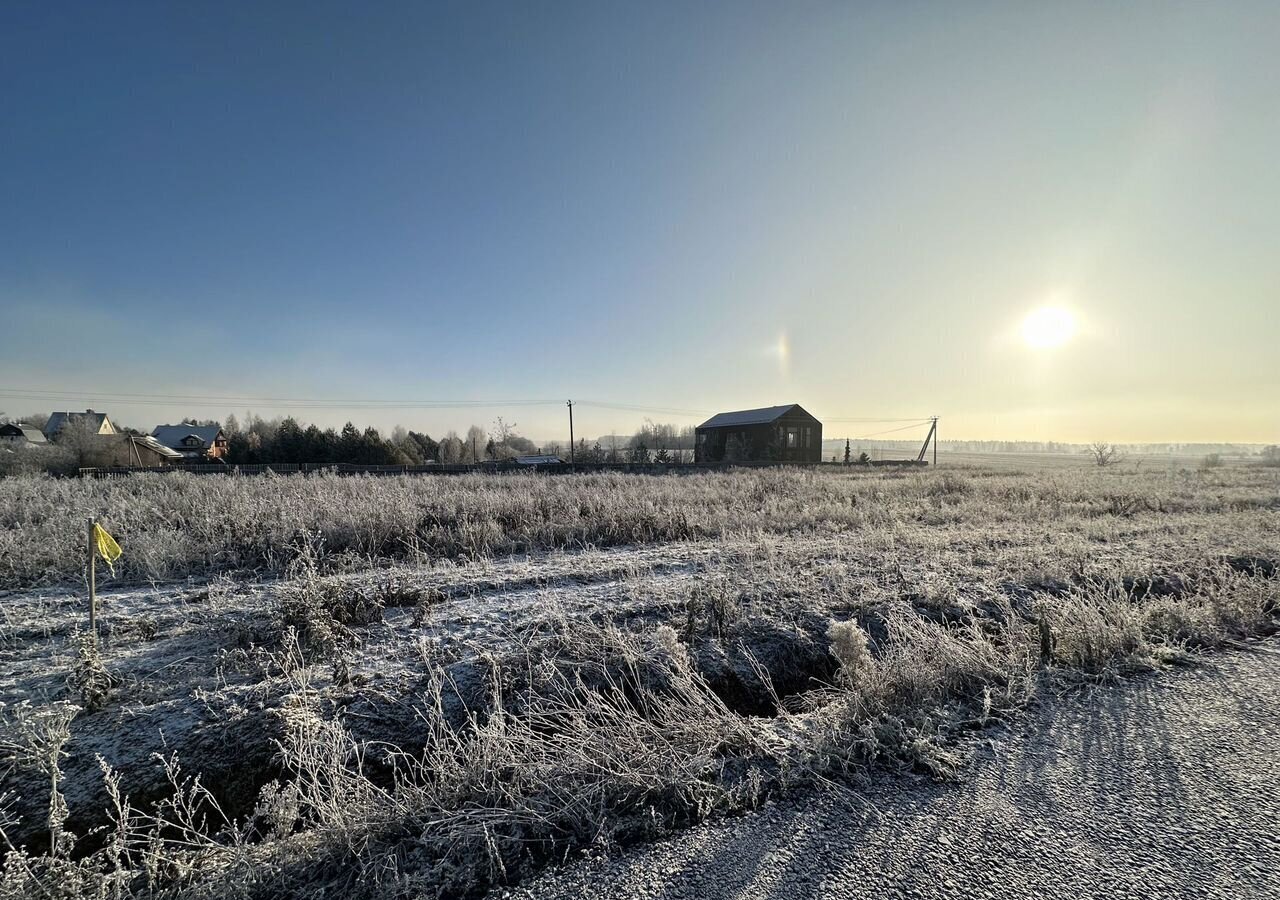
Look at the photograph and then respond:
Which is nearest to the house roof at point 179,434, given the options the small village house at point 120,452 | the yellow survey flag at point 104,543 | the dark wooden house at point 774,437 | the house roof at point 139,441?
the house roof at point 139,441

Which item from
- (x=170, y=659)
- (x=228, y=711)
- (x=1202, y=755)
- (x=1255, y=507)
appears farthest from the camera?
(x=1255, y=507)

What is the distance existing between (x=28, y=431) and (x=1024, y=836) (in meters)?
93.1

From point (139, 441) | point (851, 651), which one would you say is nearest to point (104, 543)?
point (851, 651)

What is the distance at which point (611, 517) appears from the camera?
30.4 feet

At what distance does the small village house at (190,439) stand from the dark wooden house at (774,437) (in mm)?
56239

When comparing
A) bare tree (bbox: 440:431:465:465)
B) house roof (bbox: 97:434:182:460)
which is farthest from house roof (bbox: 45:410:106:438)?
bare tree (bbox: 440:431:465:465)

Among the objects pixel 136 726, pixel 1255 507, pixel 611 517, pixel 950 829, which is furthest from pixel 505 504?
pixel 1255 507

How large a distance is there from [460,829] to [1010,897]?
7.44ft

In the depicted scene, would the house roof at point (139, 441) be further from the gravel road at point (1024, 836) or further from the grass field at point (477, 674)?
the gravel road at point (1024, 836)

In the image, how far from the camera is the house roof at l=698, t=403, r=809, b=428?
4025 cm

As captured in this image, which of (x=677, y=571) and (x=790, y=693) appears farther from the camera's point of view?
(x=677, y=571)

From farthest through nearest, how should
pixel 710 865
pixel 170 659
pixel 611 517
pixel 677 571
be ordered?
pixel 611 517 < pixel 677 571 < pixel 170 659 < pixel 710 865

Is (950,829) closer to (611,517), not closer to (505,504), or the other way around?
(611,517)

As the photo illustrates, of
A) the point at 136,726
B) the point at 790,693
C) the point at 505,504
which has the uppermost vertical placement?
the point at 505,504
